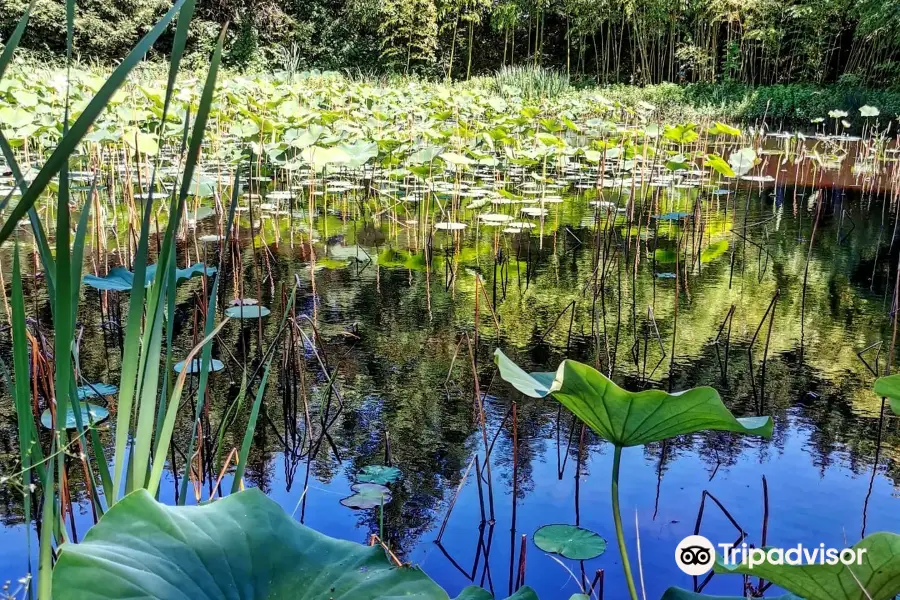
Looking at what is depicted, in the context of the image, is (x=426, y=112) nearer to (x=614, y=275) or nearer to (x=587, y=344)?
(x=614, y=275)

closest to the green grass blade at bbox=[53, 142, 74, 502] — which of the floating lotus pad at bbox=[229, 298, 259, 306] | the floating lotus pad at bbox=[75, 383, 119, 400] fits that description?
the floating lotus pad at bbox=[75, 383, 119, 400]

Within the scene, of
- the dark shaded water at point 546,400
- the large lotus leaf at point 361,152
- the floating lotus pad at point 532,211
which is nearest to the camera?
the dark shaded water at point 546,400

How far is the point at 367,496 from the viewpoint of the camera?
1618 millimetres

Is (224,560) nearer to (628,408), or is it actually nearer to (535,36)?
(628,408)

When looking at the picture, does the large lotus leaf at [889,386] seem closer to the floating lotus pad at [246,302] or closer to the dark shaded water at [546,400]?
the dark shaded water at [546,400]

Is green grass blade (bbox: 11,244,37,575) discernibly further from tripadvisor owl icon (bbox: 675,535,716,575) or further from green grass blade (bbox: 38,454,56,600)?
tripadvisor owl icon (bbox: 675,535,716,575)

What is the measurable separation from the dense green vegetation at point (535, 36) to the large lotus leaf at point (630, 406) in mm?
11385

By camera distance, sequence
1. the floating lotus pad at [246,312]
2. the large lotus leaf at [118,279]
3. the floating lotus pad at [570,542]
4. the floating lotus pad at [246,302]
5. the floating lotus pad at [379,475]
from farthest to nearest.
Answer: the floating lotus pad at [246,302] → the floating lotus pad at [246,312] → the large lotus leaf at [118,279] → the floating lotus pad at [379,475] → the floating lotus pad at [570,542]

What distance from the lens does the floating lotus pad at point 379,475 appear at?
1.69 m

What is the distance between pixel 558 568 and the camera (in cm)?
146

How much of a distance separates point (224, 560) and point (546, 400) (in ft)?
4.91

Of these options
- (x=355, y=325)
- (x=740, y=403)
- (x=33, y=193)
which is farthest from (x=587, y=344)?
(x=33, y=193)

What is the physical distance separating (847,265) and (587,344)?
1.85m

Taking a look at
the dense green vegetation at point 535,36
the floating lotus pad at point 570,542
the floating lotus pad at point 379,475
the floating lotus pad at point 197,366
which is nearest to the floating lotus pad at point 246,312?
the floating lotus pad at point 197,366
